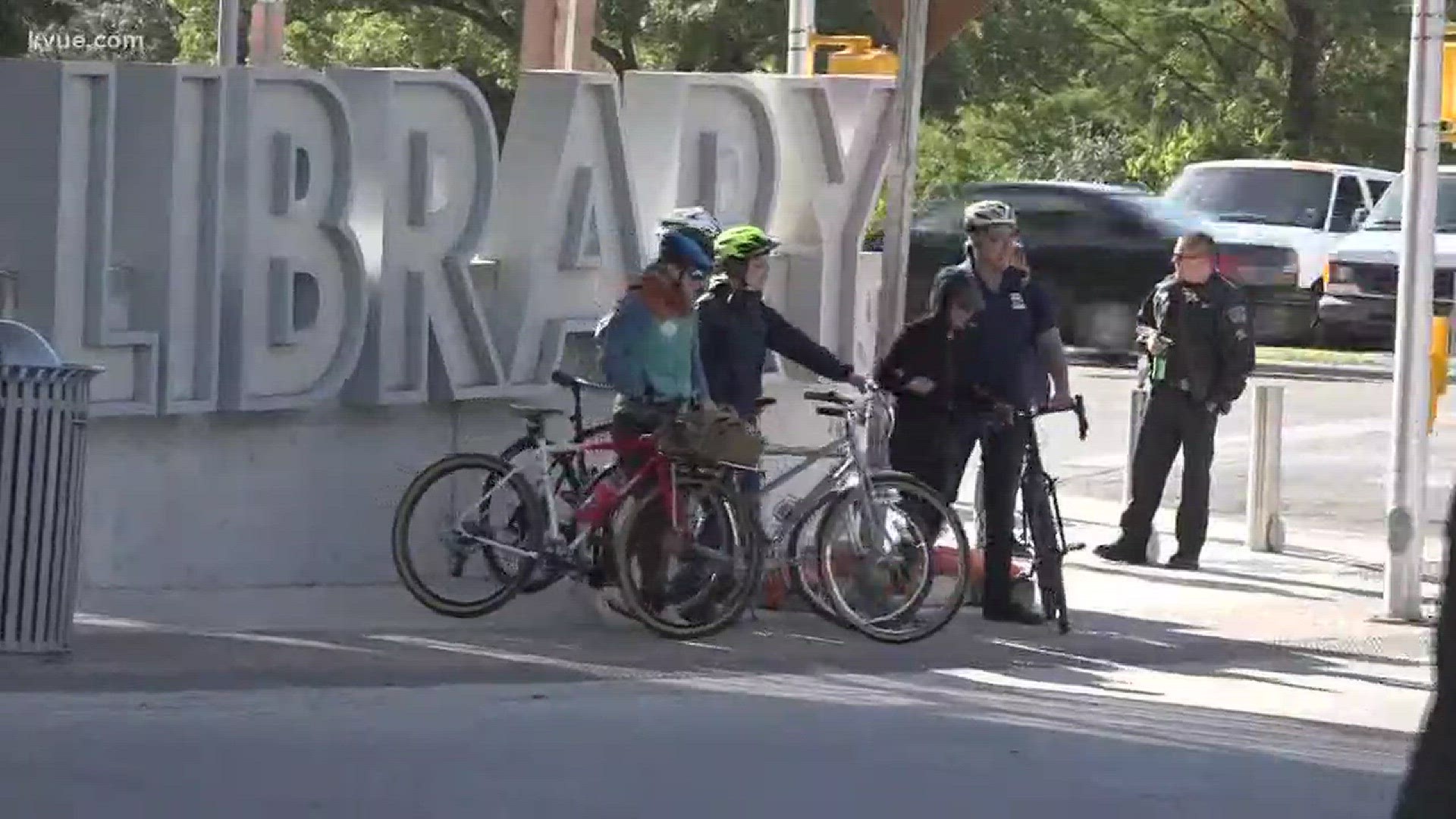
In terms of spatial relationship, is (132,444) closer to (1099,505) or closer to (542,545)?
(542,545)

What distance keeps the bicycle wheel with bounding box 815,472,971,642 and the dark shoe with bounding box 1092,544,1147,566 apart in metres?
3.43

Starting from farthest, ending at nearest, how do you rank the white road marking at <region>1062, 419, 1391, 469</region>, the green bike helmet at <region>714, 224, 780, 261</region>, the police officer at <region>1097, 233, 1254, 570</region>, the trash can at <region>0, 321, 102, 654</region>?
the white road marking at <region>1062, 419, 1391, 469</region>, the police officer at <region>1097, 233, 1254, 570</region>, the green bike helmet at <region>714, 224, 780, 261</region>, the trash can at <region>0, 321, 102, 654</region>

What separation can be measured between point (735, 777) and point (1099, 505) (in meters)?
9.70

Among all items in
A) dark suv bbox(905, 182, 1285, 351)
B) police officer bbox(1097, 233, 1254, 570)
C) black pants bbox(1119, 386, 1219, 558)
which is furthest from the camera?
dark suv bbox(905, 182, 1285, 351)

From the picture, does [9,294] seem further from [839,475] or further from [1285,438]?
[1285,438]

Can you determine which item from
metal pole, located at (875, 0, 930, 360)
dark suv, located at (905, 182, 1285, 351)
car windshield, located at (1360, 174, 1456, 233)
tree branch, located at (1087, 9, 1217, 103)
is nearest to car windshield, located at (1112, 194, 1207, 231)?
dark suv, located at (905, 182, 1285, 351)

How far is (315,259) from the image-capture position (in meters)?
12.5

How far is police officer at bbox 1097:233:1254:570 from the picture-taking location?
48.0 ft

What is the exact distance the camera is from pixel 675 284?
11703 millimetres

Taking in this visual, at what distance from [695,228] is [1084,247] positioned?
673 inches

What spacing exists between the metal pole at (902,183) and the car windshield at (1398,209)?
16363mm

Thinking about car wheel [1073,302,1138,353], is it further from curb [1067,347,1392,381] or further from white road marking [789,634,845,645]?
white road marking [789,634,845,645]

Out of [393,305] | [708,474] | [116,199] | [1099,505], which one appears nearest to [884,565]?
[708,474]

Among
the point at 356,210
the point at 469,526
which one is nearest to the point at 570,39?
the point at 356,210
